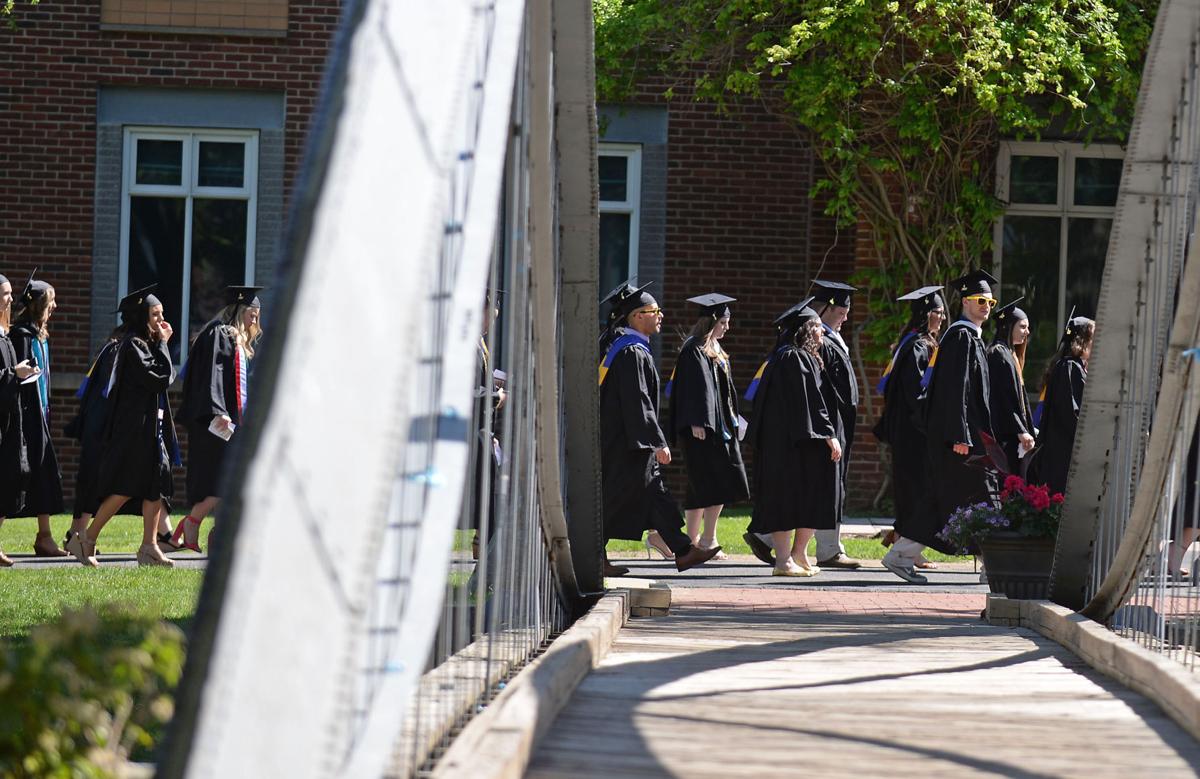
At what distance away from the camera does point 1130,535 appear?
5465 mm

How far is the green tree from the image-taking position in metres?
14.3

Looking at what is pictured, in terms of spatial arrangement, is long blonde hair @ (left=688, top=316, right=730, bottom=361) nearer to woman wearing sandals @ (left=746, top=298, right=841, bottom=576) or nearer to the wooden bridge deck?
woman wearing sandals @ (left=746, top=298, right=841, bottom=576)

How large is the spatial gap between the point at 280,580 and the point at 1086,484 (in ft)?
16.6

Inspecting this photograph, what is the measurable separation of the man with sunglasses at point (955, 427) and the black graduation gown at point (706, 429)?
4.17 feet

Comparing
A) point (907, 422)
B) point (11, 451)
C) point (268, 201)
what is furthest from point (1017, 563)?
point (268, 201)

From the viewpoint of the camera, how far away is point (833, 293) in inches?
464

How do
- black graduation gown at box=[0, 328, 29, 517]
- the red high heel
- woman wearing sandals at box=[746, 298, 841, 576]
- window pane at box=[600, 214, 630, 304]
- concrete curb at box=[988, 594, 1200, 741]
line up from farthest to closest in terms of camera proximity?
window pane at box=[600, 214, 630, 304]
the red high heel
woman wearing sandals at box=[746, 298, 841, 576]
black graduation gown at box=[0, 328, 29, 517]
concrete curb at box=[988, 594, 1200, 741]

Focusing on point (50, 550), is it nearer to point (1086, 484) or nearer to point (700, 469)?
point (700, 469)

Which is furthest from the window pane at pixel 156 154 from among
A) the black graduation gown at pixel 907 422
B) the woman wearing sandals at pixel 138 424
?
the black graduation gown at pixel 907 422

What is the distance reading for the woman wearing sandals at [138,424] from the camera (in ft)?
34.8

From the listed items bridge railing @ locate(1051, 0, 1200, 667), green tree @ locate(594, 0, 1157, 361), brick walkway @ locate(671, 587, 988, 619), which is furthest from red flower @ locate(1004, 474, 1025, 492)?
green tree @ locate(594, 0, 1157, 361)

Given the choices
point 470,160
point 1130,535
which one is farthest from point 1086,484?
point 470,160

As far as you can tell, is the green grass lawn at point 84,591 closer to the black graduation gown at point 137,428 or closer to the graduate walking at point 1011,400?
the black graduation gown at point 137,428

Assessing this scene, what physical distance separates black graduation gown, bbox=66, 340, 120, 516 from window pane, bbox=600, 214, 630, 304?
6118 mm
